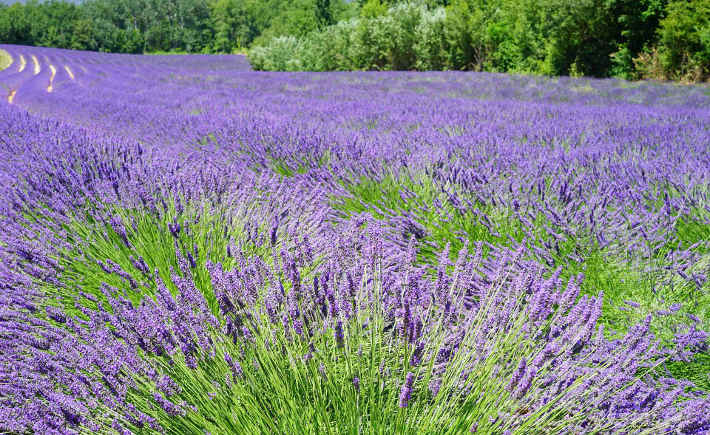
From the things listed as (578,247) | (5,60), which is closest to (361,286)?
(578,247)

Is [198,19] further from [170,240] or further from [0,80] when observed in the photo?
[170,240]

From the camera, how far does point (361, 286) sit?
1.25 m

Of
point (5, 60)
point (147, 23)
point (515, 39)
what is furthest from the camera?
point (147, 23)

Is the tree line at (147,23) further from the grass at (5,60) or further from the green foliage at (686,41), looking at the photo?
the green foliage at (686,41)

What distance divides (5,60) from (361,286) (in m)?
39.5

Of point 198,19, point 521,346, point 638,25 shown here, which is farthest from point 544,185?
point 198,19

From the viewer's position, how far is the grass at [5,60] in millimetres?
27513

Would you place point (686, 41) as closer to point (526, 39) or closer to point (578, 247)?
point (526, 39)

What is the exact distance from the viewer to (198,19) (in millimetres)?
68562

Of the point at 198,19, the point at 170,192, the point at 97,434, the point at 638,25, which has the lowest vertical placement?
the point at 97,434

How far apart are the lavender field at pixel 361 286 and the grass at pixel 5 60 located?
100.0 ft

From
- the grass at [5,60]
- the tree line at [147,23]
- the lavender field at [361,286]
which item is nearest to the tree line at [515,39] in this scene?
the lavender field at [361,286]

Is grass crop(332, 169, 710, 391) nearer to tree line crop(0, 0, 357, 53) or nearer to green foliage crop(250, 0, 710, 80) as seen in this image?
green foliage crop(250, 0, 710, 80)

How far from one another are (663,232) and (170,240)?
225cm
